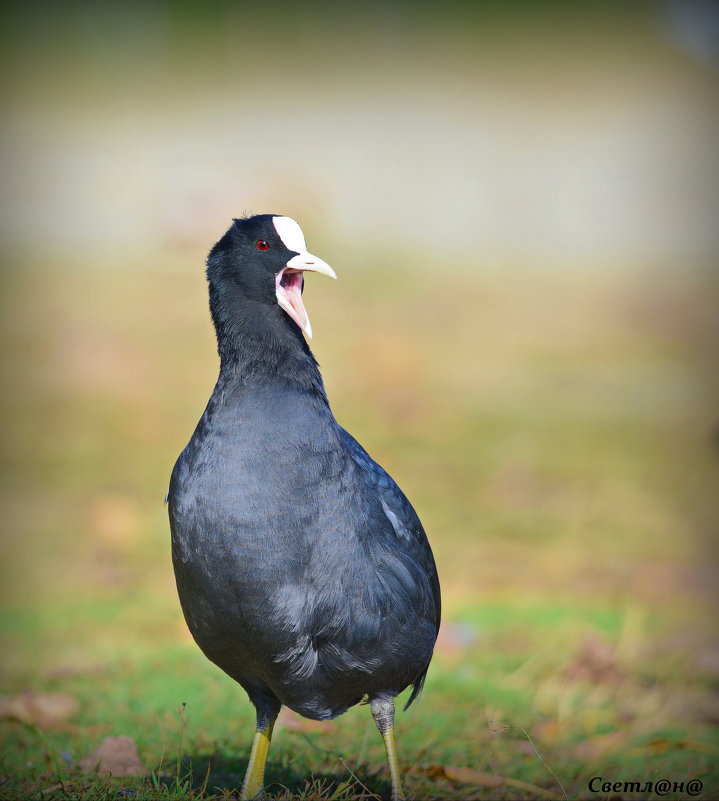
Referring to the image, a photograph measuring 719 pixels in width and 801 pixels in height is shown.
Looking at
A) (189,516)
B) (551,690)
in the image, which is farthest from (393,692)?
(551,690)

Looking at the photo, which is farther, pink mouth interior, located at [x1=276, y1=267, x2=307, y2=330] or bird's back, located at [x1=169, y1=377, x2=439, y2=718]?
pink mouth interior, located at [x1=276, y1=267, x2=307, y2=330]

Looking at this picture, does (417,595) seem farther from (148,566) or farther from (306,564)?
(148,566)

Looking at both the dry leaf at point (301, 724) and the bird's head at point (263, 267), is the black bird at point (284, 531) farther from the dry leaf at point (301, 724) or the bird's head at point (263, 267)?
the dry leaf at point (301, 724)

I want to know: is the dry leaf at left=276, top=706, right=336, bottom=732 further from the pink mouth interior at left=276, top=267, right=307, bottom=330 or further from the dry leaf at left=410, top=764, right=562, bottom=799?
the pink mouth interior at left=276, top=267, right=307, bottom=330

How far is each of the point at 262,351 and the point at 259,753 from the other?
55.4 inches

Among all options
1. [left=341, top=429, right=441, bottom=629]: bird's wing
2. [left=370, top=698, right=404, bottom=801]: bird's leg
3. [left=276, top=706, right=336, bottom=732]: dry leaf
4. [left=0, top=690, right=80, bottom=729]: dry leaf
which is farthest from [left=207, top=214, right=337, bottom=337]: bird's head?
[left=0, top=690, right=80, bottom=729]: dry leaf

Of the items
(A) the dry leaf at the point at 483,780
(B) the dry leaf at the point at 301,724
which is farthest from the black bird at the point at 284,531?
(B) the dry leaf at the point at 301,724

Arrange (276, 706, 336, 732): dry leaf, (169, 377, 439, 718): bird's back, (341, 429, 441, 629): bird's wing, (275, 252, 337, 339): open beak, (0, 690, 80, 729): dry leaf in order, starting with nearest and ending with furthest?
(169, 377, 439, 718): bird's back, (275, 252, 337, 339): open beak, (341, 429, 441, 629): bird's wing, (0, 690, 80, 729): dry leaf, (276, 706, 336, 732): dry leaf

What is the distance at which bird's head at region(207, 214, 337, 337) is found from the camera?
3.38 metres

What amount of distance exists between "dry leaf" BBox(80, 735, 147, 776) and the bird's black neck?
1.44 metres

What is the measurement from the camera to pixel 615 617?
641cm

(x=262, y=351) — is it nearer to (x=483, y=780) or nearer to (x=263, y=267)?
(x=263, y=267)

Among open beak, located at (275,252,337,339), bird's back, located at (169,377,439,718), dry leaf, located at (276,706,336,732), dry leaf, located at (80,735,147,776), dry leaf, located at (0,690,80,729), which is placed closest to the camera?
bird's back, located at (169,377,439,718)

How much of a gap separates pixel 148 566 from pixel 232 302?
3.81 m
